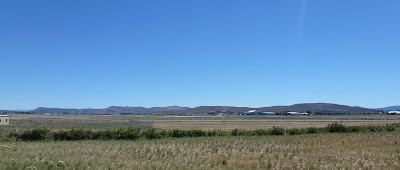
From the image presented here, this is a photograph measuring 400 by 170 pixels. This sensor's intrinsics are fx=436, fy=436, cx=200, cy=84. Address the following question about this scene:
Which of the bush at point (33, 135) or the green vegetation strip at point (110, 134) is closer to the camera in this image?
the bush at point (33, 135)

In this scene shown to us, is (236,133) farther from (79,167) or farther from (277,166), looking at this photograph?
(79,167)

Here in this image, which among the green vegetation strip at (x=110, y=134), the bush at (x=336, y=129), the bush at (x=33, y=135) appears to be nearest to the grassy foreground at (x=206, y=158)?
the green vegetation strip at (x=110, y=134)

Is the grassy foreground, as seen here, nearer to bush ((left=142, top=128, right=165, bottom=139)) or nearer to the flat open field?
bush ((left=142, top=128, right=165, bottom=139))

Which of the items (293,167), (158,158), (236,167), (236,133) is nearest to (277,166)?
(293,167)

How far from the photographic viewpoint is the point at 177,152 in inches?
1135

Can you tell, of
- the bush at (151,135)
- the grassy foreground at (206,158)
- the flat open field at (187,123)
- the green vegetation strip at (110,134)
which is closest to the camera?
the grassy foreground at (206,158)

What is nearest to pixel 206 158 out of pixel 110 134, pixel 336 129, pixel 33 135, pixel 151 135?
pixel 151 135

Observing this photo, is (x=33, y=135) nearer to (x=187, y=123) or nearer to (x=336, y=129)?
(x=336, y=129)

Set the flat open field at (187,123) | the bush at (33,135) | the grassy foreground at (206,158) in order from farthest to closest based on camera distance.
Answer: the flat open field at (187,123), the bush at (33,135), the grassy foreground at (206,158)

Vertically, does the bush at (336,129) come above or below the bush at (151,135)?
above

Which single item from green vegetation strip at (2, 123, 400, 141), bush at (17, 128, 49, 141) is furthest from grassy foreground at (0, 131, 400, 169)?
bush at (17, 128, 49, 141)

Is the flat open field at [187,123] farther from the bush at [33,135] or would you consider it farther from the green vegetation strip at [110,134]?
the green vegetation strip at [110,134]

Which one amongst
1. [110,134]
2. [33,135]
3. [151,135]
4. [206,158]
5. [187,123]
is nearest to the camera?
[206,158]

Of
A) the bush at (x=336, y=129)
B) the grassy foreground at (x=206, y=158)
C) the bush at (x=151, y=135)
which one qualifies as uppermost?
the bush at (x=336, y=129)
